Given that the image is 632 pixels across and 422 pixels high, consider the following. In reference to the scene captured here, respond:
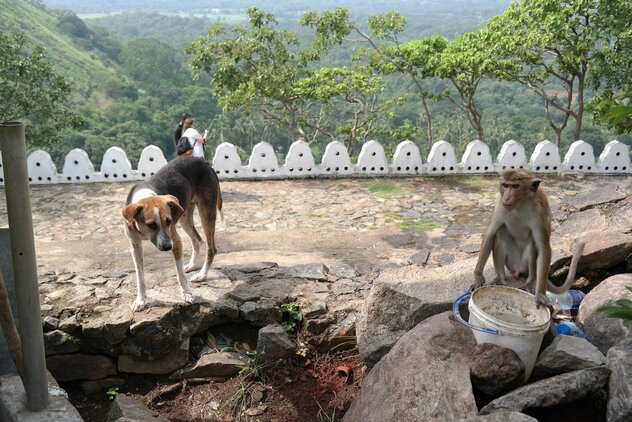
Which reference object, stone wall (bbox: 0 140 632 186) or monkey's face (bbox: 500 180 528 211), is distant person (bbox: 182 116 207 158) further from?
monkey's face (bbox: 500 180 528 211)

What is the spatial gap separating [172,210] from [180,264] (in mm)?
543

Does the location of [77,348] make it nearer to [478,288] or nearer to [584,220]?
[478,288]

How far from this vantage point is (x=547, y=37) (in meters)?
12.0

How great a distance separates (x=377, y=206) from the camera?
10.5 meters

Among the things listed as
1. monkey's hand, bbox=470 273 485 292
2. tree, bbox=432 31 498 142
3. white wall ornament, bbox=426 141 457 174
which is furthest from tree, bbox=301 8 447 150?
monkey's hand, bbox=470 273 485 292

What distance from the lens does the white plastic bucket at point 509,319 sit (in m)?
3.98

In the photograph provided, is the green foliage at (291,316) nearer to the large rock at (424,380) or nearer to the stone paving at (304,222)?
the stone paving at (304,222)

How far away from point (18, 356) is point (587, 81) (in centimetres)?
1281

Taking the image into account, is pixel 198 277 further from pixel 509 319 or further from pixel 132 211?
pixel 509 319

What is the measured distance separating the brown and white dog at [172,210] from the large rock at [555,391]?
10.0ft

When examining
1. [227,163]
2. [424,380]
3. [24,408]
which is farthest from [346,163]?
[24,408]

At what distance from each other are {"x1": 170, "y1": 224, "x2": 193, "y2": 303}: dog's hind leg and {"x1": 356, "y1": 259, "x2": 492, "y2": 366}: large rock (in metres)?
1.69

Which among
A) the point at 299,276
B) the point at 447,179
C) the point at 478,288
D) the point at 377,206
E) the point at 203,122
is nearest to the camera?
the point at 478,288

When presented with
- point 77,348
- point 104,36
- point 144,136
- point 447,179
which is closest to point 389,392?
point 77,348
